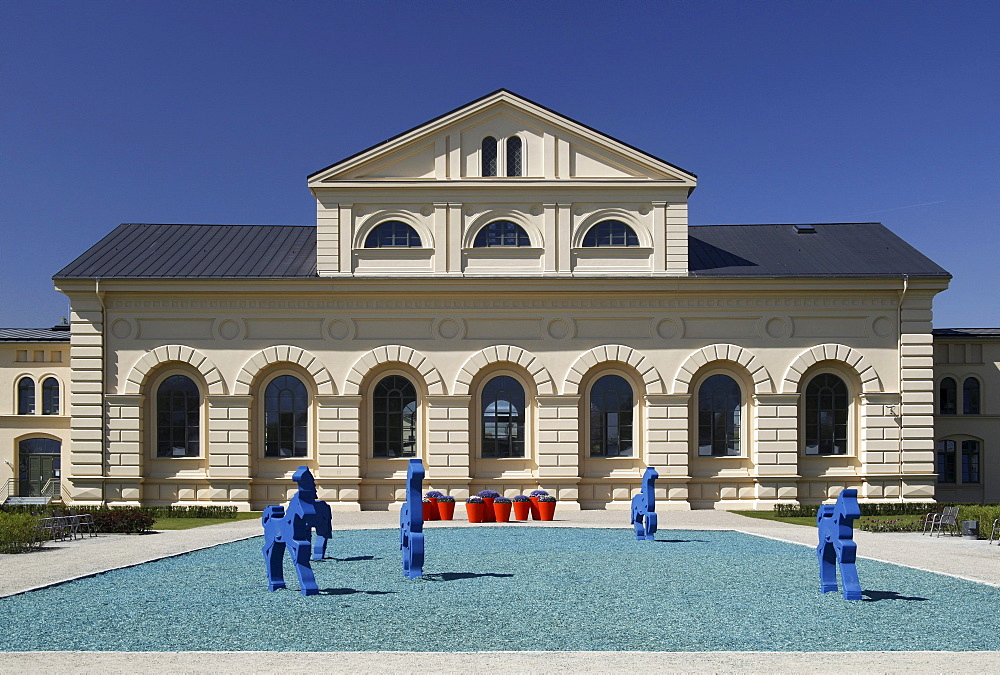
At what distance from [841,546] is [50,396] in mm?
35713

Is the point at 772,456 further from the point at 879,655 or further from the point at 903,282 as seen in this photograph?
the point at 879,655

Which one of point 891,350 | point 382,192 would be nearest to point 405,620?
point 382,192

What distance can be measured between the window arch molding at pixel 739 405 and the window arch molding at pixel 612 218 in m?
5.28

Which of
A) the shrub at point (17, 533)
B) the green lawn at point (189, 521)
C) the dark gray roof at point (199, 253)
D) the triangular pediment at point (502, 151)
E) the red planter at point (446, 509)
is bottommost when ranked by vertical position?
the green lawn at point (189, 521)

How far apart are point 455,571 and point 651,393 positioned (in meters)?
17.7

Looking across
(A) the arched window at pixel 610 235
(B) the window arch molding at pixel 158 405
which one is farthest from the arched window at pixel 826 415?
(B) the window arch molding at pixel 158 405

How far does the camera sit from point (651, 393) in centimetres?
3481

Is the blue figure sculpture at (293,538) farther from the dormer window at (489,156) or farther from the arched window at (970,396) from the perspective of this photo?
the arched window at (970,396)

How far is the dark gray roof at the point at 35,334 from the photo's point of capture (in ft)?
135

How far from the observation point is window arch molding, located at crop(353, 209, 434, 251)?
3538 centimetres

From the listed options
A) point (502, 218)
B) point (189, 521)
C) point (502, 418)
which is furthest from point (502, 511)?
point (502, 218)

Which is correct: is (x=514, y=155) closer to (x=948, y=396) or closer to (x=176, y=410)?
(x=176, y=410)

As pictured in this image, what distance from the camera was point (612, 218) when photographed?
3541cm

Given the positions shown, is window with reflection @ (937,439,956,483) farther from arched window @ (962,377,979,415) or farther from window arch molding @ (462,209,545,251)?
window arch molding @ (462,209,545,251)
